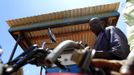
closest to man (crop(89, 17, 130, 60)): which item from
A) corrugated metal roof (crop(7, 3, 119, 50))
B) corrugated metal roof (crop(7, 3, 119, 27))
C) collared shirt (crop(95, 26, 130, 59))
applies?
collared shirt (crop(95, 26, 130, 59))

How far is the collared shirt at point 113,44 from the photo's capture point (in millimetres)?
3219

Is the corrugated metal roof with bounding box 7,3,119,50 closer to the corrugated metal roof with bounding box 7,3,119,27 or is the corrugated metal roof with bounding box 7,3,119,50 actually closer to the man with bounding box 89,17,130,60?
the corrugated metal roof with bounding box 7,3,119,27

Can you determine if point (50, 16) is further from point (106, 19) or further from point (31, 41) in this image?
point (106, 19)

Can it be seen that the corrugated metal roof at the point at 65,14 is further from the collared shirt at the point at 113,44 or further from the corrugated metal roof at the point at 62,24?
the collared shirt at the point at 113,44

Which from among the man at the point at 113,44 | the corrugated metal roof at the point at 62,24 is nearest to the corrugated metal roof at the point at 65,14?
the corrugated metal roof at the point at 62,24

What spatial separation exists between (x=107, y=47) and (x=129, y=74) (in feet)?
7.60

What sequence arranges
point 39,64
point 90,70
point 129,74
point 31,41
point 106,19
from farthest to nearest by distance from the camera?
point 31,41
point 106,19
point 39,64
point 90,70
point 129,74

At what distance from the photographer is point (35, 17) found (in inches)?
314

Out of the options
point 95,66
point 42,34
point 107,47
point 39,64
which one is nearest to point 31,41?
point 42,34

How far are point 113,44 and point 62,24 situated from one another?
3985 mm

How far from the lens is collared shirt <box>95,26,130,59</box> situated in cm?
322

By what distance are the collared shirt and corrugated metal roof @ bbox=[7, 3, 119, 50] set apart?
310 cm

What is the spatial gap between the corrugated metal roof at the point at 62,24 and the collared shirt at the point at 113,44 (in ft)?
10.2

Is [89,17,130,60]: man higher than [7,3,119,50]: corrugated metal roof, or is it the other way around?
[89,17,130,60]: man
